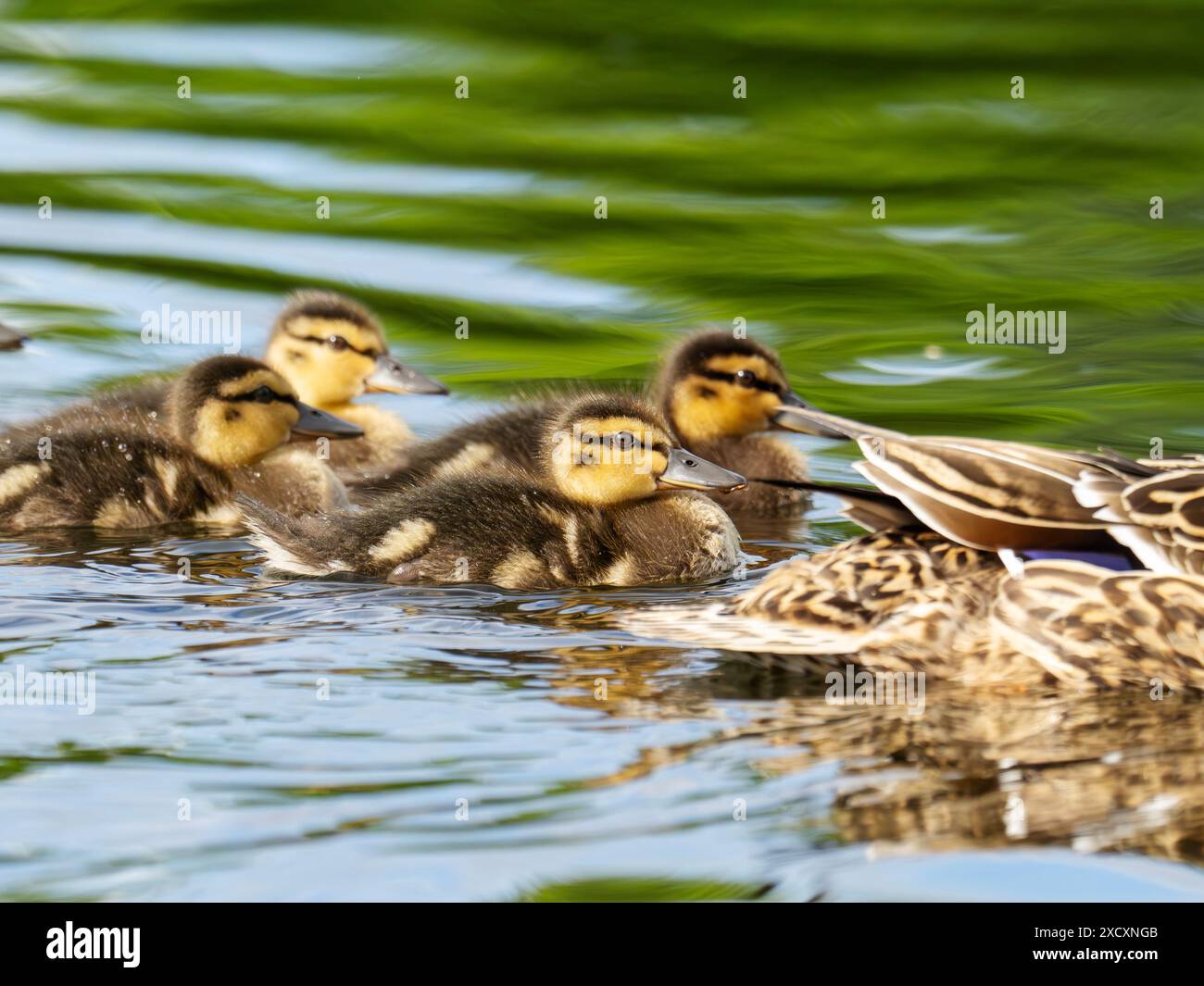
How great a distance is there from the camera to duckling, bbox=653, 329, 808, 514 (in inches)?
238

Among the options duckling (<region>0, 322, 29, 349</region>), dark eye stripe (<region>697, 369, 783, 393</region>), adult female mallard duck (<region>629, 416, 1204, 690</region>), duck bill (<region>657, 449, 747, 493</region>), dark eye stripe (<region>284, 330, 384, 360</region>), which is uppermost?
duckling (<region>0, 322, 29, 349</region>)

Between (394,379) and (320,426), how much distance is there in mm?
662

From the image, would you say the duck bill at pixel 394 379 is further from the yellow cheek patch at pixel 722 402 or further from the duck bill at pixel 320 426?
the yellow cheek patch at pixel 722 402

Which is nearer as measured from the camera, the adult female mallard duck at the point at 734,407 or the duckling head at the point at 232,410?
the duckling head at the point at 232,410

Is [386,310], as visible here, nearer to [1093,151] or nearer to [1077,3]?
[1093,151]

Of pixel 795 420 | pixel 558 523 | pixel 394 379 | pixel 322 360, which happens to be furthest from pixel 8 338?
pixel 558 523

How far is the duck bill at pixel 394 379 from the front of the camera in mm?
6363

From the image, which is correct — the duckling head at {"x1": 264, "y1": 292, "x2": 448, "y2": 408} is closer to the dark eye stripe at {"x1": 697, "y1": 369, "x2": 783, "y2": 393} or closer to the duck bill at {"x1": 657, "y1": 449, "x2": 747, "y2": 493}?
the dark eye stripe at {"x1": 697, "y1": 369, "x2": 783, "y2": 393}

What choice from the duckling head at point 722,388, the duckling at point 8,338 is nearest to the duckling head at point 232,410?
the duckling head at point 722,388

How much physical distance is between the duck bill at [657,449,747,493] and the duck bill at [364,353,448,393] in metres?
1.43

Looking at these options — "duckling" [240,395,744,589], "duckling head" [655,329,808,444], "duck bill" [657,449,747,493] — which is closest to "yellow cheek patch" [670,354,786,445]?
"duckling head" [655,329,808,444]

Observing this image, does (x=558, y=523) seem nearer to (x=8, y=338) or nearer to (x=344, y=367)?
(x=344, y=367)

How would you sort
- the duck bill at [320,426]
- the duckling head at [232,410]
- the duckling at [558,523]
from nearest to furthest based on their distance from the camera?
the duckling at [558,523] < the duckling head at [232,410] < the duck bill at [320,426]

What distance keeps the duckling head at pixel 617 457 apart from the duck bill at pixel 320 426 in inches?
33.4
